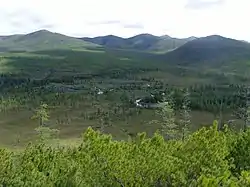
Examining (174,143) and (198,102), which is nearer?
(174,143)

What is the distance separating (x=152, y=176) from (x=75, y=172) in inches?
235

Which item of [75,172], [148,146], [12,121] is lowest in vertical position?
[12,121]

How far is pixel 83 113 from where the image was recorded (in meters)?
130

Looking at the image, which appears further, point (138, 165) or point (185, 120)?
point (185, 120)

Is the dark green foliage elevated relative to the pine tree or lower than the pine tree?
elevated

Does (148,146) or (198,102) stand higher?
(148,146)

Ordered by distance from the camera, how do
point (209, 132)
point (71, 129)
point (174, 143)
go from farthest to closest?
point (71, 129) → point (174, 143) → point (209, 132)

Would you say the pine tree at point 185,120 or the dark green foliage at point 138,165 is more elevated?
the dark green foliage at point 138,165

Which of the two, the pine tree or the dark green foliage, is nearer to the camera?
the dark green foliage

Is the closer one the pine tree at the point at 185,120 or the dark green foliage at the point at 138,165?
the dark green foliage at the point at 138,165

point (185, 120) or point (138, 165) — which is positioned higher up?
point (138, 165)

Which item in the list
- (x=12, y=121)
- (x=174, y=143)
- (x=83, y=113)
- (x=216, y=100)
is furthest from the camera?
(x=216, y=100)

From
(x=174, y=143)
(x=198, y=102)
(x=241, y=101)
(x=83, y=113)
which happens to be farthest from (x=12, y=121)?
(x=174, y=143)

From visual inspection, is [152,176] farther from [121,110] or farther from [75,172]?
[121,110]
